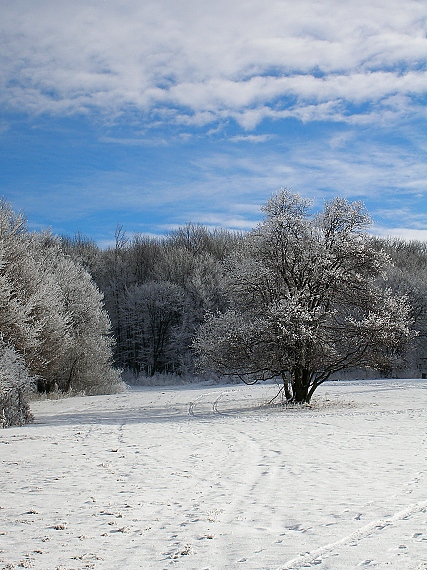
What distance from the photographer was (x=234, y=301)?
25453 mm

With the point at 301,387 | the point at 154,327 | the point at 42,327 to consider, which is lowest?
the point at 301,387

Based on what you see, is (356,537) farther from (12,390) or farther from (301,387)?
(301,387)

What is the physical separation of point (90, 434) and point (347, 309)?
1367 centimetres

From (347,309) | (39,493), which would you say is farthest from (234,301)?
(39,493)

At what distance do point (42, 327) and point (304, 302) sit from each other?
43.9 ft

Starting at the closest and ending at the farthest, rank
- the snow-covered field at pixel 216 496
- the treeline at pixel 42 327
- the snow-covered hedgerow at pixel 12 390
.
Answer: the snow-covered field at pixel 216 496 < the snow-covered hedgerow at pixel 12 390 < the treeline at pixel 42 327

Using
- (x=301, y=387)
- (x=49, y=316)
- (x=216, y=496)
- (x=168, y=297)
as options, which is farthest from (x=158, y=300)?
(x=216, y=496)

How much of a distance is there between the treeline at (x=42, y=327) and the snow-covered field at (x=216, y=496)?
479 cm

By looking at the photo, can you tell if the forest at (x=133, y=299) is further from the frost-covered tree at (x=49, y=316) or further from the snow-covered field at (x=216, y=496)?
the snow-covered field at (x=216, y=496)

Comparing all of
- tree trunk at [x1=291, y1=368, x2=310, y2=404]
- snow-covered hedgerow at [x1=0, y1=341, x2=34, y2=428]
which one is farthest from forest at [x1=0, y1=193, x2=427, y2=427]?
tree trunk at [x1=291, y1=368, x2=310, y2=404]

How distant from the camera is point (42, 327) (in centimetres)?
2773

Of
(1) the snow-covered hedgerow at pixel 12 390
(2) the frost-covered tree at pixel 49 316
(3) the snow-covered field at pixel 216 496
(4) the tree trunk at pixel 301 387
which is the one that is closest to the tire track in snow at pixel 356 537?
(3) the snow-covered field at pixel 216 496

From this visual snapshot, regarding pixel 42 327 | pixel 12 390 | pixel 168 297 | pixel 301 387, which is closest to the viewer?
pixel 12 390

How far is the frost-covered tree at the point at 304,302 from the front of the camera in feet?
74.3
